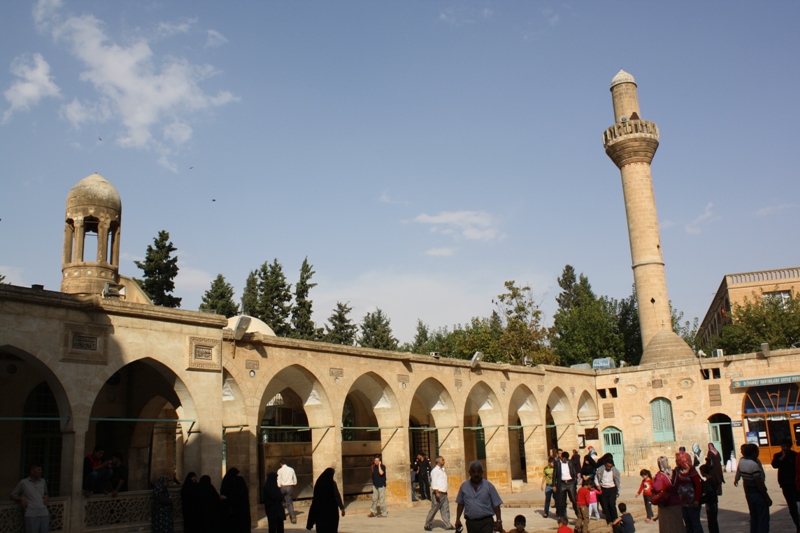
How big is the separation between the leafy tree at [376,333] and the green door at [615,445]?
60.3 feet

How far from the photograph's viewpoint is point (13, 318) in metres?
10.3

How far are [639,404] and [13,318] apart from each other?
21.5 meters

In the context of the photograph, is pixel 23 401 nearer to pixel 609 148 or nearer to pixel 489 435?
pixel 489 435

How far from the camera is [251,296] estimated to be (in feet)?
132

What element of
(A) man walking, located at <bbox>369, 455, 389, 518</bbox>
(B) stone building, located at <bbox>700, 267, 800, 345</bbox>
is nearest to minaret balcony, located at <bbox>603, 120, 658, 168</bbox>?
(B) stone building, located at <bbox>700, 267, 800, 345</bbox>

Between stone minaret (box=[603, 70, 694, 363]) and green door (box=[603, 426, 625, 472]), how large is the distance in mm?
3748

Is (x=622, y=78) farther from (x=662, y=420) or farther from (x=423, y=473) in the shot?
(x=423, y=473)

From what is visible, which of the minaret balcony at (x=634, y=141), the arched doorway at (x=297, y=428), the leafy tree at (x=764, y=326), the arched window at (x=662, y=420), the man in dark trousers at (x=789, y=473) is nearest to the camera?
the man in dark trousers at (x=789, y=473)

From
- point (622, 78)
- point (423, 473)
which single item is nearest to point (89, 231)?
point (423, 473)

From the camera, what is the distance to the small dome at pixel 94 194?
15252 millimetres

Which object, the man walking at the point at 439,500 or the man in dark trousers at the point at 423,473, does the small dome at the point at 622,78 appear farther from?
the man walking at the point at 439,500

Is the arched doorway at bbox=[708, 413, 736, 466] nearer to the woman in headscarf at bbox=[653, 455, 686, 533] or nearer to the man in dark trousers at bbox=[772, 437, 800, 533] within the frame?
the man in dark trousers at bbox=[772, 437, 800, 533]

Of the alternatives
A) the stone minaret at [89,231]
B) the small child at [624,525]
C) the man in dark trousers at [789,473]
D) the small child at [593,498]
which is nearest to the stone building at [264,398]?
the stone minaret at [89,231]

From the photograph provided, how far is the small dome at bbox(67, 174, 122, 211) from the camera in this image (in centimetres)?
1525
